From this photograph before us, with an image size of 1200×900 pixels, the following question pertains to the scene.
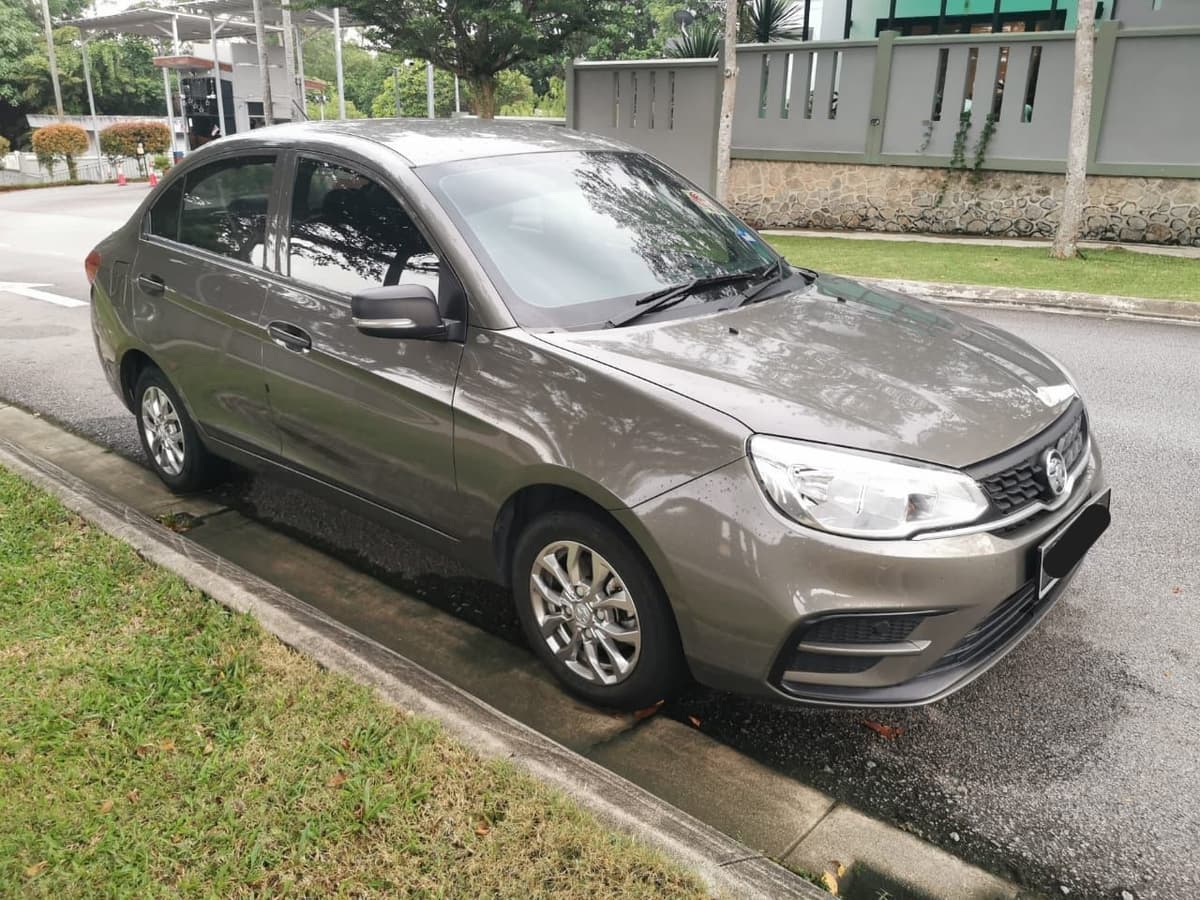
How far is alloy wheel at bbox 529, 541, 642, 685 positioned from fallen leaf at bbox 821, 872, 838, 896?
2.62ft

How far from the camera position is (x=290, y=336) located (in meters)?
3.81

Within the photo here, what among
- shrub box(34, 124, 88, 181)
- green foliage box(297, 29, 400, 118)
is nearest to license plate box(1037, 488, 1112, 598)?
shrub box(34, 124, 88, 181)

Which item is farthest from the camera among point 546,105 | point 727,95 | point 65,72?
point 546,105

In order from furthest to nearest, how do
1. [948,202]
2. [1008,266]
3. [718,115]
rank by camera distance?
[718,115] → [948,202] → [1008,266]

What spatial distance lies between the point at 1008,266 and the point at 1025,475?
Answer: 10248mm

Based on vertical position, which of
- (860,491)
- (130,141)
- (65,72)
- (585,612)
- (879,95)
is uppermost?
(65,72)

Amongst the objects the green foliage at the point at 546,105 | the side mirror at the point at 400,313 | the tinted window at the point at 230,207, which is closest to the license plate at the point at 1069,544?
the side mirror at the point at 400,313

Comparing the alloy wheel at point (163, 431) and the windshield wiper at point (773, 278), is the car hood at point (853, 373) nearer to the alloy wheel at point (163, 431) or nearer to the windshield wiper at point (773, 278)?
the windshield wiper at point (773, 278)

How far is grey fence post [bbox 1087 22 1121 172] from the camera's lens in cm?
1380

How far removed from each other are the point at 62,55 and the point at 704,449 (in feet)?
220

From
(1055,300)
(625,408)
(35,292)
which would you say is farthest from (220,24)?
(625,408)

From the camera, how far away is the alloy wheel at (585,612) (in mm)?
2943

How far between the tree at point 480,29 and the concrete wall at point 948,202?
7021 millimetres

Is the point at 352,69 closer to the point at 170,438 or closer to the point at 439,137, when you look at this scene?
the point at 170,438
